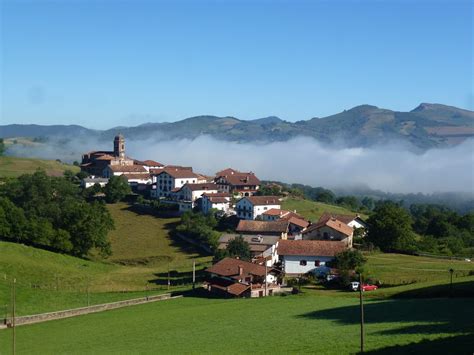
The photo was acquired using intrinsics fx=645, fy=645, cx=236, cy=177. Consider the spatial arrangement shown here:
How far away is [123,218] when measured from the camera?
93375 millimetres

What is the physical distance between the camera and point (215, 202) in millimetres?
92562

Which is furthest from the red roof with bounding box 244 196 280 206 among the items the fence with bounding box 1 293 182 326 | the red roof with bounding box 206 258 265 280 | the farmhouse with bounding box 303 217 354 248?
the fence with bounding box 1 293 182 326

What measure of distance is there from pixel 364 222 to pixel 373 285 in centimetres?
2844

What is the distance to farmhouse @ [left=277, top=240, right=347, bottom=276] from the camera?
58750mm

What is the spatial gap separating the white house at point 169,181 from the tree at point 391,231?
41502 millimetres

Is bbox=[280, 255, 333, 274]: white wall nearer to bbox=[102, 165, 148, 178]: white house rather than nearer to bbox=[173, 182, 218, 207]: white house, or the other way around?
bbox=[173, 182, 218, 207]: white house

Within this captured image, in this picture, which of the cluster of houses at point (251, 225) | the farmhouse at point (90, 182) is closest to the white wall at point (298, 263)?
the cluster of houses at point (251, 225)

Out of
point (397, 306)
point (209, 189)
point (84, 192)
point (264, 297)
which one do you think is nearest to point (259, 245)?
point (264, 297)

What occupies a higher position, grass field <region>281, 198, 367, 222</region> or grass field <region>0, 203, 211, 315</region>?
grass field <region>281, 198, 367, 222</region>

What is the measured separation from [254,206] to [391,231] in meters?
24.4

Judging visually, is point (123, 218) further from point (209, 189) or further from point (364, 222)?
point (364, 222)

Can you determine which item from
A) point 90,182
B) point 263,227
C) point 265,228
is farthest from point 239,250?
point 90,182

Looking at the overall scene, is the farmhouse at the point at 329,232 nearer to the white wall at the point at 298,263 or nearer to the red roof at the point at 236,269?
the white wall at the point at 298,263

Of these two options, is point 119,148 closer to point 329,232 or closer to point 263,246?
point 329,232
